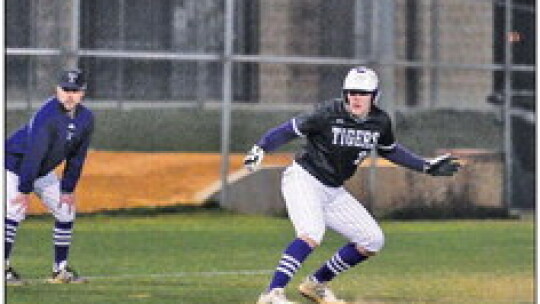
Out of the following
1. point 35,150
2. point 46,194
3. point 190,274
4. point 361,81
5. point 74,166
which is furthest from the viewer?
point 190,274

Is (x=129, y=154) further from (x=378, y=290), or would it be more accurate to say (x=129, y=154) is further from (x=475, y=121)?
(x=378, y=290)

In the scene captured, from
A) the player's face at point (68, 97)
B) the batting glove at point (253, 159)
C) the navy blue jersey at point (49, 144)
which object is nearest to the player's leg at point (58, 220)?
the navy blue jersey at point (49, 144)

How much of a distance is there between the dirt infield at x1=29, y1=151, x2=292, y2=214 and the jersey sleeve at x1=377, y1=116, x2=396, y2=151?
34.7 ft

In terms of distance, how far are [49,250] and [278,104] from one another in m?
8.00

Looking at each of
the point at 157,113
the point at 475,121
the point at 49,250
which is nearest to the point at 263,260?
the point at 49,250

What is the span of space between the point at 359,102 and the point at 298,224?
1.01m

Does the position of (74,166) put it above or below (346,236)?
above

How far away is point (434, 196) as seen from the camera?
2477 cm

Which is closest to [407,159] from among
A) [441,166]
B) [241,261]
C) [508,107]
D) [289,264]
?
[441,166]

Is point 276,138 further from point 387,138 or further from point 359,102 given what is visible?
point 387,138

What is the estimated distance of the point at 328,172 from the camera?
12.8 m

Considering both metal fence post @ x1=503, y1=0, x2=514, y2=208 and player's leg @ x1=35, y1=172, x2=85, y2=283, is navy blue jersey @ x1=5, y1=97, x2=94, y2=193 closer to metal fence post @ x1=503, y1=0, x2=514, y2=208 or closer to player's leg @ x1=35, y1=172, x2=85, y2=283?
player's leg @ x1=35, y1=172, x2=85, y2=283

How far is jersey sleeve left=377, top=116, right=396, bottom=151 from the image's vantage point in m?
12.9

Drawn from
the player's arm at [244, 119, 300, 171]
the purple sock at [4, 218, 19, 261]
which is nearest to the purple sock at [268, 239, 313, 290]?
the player's arm at [244, 119, 300, 171]
